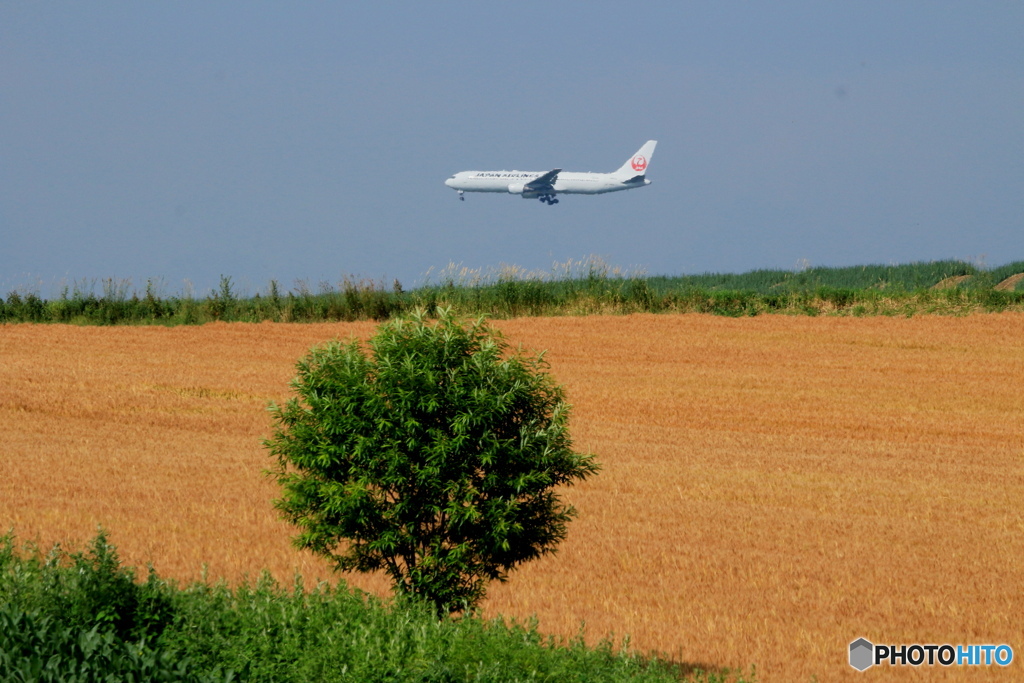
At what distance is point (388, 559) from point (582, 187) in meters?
66.2

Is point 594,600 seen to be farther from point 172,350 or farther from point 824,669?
point 172,350

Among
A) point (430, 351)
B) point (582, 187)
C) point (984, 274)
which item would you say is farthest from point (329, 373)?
point (582, 187)

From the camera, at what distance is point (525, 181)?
2859 inches

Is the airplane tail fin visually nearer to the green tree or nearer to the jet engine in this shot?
the jet engine

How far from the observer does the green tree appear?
8.48 m

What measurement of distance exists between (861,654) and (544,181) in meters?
62.0

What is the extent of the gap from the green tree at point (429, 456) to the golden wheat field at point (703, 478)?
1.02m

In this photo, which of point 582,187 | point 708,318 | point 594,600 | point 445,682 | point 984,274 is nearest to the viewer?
point 445,682

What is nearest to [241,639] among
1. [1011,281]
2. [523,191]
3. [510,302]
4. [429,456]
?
[429,456]

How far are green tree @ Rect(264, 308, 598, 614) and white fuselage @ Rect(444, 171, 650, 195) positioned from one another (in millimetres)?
64262

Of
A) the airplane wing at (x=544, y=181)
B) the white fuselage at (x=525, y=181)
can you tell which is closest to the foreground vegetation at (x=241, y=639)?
the airplane wing at (x=544, y=181)

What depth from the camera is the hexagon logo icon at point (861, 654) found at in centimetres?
877

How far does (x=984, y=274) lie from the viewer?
150ft

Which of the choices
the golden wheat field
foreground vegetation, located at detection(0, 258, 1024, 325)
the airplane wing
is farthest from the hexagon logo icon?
the airplane wing
